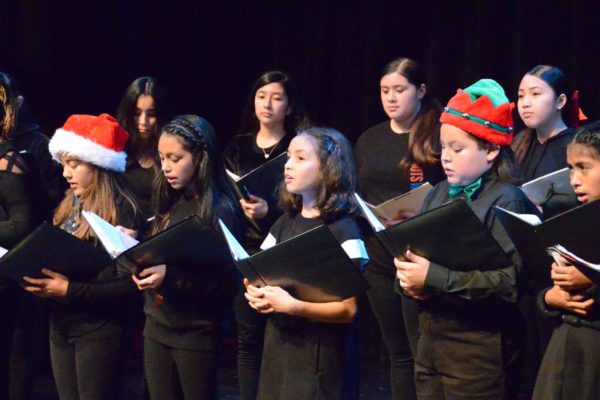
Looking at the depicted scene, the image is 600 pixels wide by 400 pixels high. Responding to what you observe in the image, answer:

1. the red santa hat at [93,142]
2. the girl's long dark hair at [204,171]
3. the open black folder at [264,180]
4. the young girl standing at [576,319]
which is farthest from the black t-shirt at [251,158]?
the young girl standing at [576,319]

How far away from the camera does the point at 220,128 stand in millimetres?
5867

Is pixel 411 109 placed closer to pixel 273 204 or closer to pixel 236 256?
pixel 273 204

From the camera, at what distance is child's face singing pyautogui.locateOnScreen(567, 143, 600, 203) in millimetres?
2746

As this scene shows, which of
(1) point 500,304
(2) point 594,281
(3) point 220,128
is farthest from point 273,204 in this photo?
(3) point 220,128

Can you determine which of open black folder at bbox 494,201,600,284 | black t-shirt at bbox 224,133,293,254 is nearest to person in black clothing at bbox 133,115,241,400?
black t-shirt at bbox 224,133,293,254

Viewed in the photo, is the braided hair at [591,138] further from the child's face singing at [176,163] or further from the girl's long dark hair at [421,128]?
the child's face singing at [176,163]

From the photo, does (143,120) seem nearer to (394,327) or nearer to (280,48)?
(394,327)

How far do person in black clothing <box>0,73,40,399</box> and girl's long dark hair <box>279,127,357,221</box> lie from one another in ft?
3.05

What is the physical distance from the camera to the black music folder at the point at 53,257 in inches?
126

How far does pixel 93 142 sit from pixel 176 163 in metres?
0.35

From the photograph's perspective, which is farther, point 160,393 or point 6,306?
point 6,306

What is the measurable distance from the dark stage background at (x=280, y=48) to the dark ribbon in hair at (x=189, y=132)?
169cm

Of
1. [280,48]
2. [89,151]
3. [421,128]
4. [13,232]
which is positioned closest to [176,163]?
[89,151]

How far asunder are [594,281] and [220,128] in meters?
3.53
